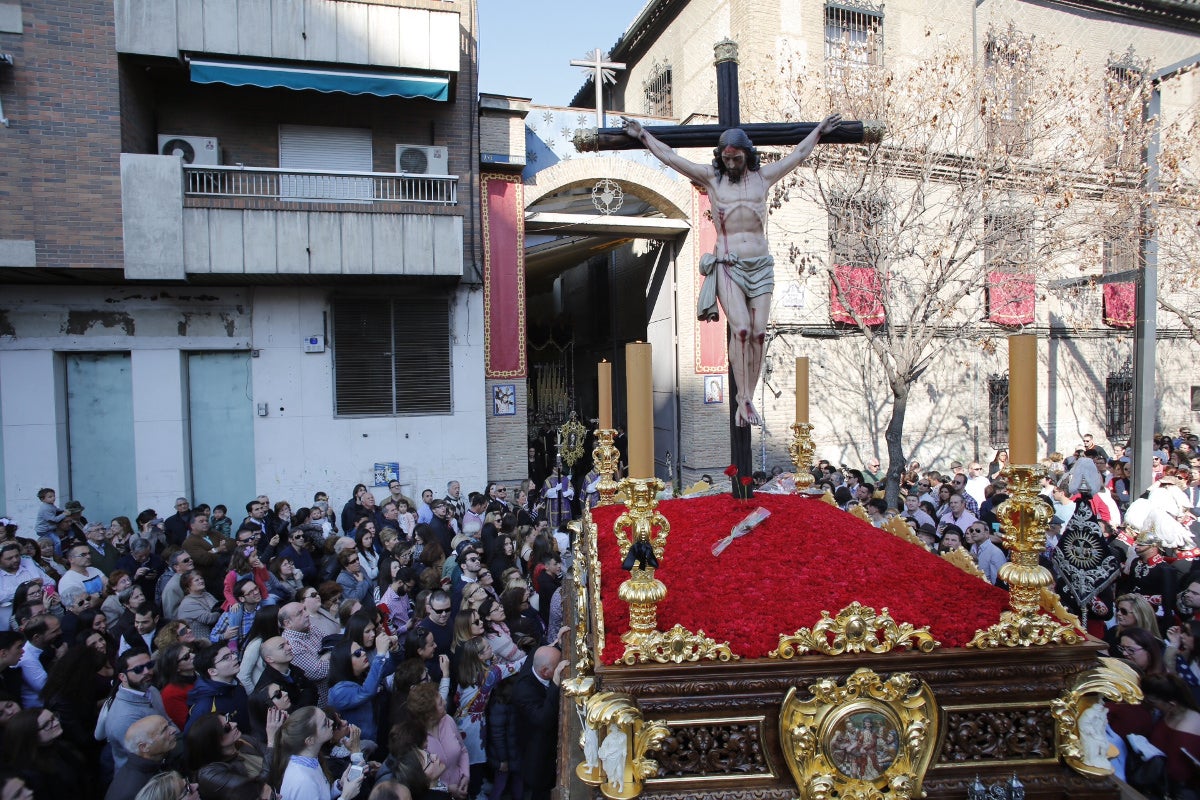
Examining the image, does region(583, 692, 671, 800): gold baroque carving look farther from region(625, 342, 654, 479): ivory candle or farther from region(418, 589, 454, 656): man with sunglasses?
region(418, 589, 454, 656): man with sunglasses

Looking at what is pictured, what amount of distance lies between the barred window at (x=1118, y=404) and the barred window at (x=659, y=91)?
13.2 meters

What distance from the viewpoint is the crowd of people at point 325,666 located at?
12.4 feet

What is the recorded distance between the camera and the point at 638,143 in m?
5.38

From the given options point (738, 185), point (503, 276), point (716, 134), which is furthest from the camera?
point (503, 276)

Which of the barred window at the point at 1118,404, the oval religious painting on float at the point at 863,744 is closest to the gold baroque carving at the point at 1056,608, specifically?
the oval religious painting on float at the point at 863,744

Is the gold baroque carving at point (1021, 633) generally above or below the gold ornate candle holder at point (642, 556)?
below

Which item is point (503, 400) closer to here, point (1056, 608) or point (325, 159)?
point (325, 159)

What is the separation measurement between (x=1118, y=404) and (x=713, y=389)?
11.5 metres

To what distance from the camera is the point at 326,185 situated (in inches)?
533

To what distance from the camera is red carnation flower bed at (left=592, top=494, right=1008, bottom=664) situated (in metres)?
3.57

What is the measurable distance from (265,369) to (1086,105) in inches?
656

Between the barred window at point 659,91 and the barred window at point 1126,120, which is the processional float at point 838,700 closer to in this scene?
the barred window at point 1126,120

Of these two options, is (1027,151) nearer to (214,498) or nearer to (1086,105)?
(1086,105)

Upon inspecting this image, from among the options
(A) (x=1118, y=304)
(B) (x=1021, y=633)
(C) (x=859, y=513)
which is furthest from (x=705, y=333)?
(B) (x=1021, y=633)
